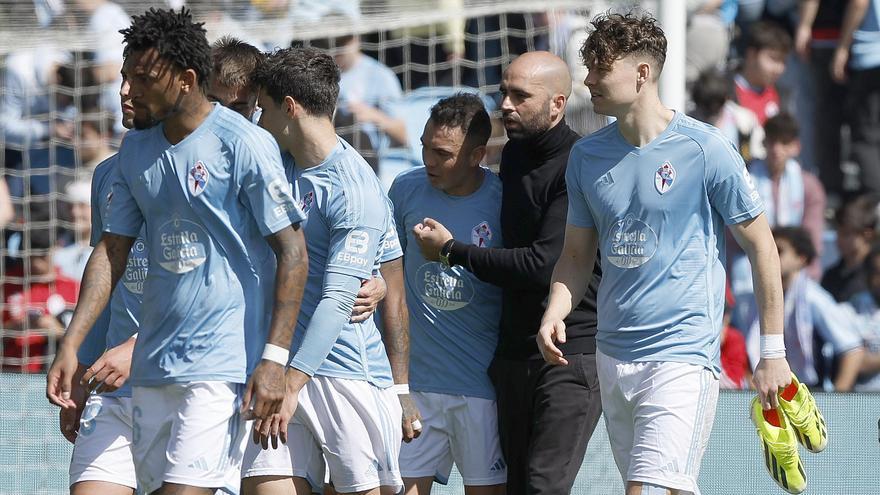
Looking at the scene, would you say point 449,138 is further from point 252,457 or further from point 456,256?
point 252,457

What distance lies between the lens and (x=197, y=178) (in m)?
4.15

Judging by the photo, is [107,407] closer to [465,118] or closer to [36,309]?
[465,118]

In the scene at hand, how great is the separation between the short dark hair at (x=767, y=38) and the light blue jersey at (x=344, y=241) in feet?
20.0

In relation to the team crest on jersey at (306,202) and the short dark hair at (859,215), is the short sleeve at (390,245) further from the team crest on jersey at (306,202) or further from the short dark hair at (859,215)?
the short dark hair at (859,215)

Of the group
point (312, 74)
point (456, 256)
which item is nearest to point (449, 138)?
point (456, 256)

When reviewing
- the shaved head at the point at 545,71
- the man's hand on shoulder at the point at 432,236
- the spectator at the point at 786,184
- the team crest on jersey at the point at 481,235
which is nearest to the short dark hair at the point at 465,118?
the shaved head at the point at 545,71

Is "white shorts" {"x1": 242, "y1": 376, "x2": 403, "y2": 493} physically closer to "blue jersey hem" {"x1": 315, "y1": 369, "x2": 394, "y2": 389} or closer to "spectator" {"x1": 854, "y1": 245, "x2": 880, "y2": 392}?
"blue jersey hem" {"x1": 315, "y1": 369, "x2": 394, "y2": 389}

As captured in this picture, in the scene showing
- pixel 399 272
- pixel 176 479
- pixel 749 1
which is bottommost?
pixel 176 479

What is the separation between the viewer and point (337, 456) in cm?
486

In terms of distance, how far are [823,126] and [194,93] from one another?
748 centimetres

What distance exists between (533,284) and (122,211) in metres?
1.81

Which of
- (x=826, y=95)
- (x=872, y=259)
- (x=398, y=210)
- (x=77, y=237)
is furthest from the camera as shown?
(x=826, y=95)

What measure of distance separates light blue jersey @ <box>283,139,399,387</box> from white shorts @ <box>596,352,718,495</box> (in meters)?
0.95

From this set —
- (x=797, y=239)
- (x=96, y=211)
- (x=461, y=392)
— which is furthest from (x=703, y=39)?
(x=96, y=211)
